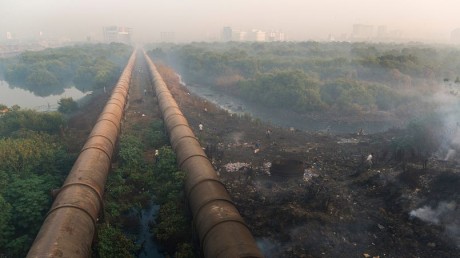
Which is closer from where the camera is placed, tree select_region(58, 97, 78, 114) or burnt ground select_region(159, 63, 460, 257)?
burnt ground select_region(159, 63, 460, 257)

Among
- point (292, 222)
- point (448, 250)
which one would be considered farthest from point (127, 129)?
point (448, 250)

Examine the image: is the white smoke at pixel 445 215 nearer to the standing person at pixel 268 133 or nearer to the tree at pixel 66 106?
the standing person at pixel 268 133

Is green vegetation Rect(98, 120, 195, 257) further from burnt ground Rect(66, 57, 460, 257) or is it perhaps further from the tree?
the tree

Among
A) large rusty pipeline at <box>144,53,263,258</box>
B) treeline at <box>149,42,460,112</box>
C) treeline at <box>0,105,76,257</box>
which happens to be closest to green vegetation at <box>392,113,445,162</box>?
treeline at <box>149,42,460,112</box>

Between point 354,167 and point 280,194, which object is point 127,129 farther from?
point 354,167

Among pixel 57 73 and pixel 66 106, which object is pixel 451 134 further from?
pixel 57 73

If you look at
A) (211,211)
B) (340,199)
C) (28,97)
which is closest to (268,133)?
(340,199)
